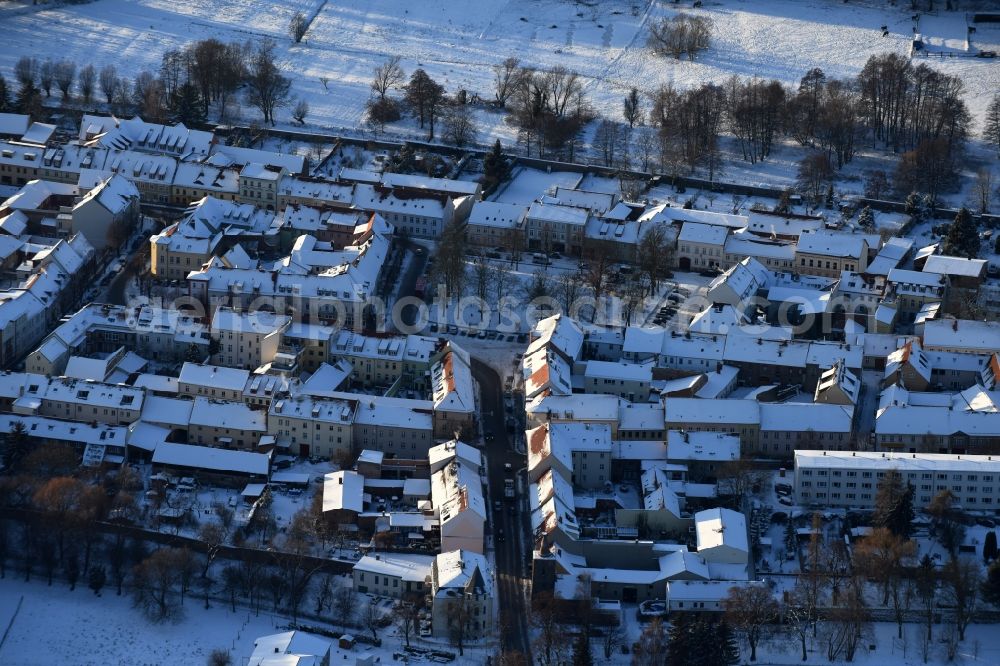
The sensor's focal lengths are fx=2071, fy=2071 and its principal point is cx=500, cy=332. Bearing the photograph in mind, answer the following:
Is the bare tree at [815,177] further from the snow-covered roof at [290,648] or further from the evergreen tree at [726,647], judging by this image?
the snow-covered roof at [290,648]

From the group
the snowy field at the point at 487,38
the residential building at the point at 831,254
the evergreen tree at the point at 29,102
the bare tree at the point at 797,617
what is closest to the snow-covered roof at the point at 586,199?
the residential building at the point at 831,254

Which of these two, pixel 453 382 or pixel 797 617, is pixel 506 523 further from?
pixel 797 617

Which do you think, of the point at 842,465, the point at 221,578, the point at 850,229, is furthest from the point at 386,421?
the point at 850,229

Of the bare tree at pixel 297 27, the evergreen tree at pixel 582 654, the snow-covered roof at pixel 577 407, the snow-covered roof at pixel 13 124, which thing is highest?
the bare tree at pixel 297 27

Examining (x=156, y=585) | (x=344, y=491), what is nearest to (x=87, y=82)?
(x=344, y=491)

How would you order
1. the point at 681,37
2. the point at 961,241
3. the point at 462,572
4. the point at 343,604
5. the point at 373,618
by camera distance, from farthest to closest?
1. the point at 681,37
2. the point at 961,241
3. the point at 343,604
4. the point at 373,618
5. the point at 462,572

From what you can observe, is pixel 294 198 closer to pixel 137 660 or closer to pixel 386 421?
pixel 386 421
